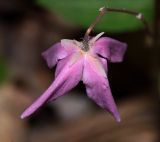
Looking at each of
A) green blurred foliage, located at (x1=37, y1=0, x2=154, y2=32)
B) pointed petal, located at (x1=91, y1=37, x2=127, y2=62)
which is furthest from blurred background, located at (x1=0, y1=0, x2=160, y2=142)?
pointed petal, located at (x1=91, y1=37, x2=127, y2=62)

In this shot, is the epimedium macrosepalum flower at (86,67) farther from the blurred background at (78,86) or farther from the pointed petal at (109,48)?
the blurred background at (78,86)

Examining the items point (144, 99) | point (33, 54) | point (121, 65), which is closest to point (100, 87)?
point (144, 99)

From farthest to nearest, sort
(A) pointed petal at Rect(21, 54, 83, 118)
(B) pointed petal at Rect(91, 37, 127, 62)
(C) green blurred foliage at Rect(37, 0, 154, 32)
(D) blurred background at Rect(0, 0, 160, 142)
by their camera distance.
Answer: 1. (D) blurred background at Rect(0, 0, 160, 142)
2. (C) green blurred foliage at Rect(37, 0, 154, 32)
3. (B) pointed petal at Rect(91, 37, 127, 62)
4. (A) pointed petal at Rect(21, 54, 83, 118)

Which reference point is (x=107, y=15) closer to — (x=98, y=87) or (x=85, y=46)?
(x=85, y=46)

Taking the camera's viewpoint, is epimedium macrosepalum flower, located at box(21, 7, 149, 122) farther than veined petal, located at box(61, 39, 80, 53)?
No

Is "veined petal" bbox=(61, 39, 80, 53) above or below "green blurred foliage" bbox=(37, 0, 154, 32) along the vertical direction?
above

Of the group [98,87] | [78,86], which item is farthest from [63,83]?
[78,86]

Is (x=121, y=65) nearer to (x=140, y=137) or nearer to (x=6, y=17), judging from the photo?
(x=140, y=137)

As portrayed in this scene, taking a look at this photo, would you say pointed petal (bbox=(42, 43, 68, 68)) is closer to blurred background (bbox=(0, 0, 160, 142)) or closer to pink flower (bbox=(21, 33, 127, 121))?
pink flower (bbox=(21, 33, 127, 121))

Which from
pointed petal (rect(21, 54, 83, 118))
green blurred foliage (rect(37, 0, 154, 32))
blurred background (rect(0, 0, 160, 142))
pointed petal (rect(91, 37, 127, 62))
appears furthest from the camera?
blurred background (rect(0, 0, 160, 142))
